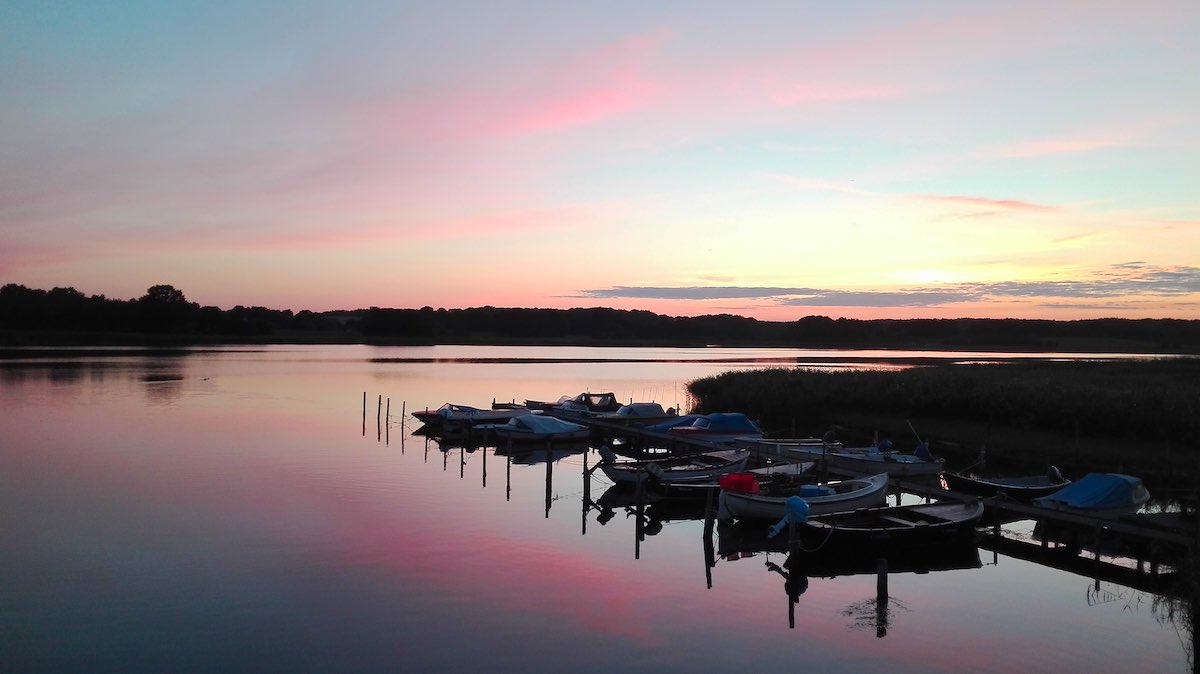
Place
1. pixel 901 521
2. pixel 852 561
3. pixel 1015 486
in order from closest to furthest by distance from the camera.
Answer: pixel 852 561 < pixel 901 521 < pixel 1015 486

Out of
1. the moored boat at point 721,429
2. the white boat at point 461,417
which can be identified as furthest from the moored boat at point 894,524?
the white boat at point 461,417

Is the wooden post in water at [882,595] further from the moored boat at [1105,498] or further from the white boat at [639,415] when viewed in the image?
the white boat at [639,415]

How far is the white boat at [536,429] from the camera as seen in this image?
34.7 metres

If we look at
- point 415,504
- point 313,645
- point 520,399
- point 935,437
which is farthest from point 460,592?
point 520,399

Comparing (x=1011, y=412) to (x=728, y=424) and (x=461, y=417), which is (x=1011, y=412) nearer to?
(x=728, y=424)

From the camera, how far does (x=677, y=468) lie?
2488cm

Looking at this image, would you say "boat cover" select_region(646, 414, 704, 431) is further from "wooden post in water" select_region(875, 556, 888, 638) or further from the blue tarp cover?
"wooden post in water" select_region(875, 556, 888, 638)

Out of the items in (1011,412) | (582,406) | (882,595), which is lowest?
(882,595)

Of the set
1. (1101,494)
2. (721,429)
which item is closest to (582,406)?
(721,429)

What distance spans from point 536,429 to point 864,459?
13.7m

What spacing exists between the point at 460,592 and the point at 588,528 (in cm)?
613

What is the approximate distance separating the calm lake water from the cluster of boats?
0.99 m

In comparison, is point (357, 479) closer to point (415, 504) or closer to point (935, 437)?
point (415, 504)

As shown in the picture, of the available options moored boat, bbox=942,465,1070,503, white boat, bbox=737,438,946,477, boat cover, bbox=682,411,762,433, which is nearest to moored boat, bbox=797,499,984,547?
moored boat, bbox=942,465,1070,503
